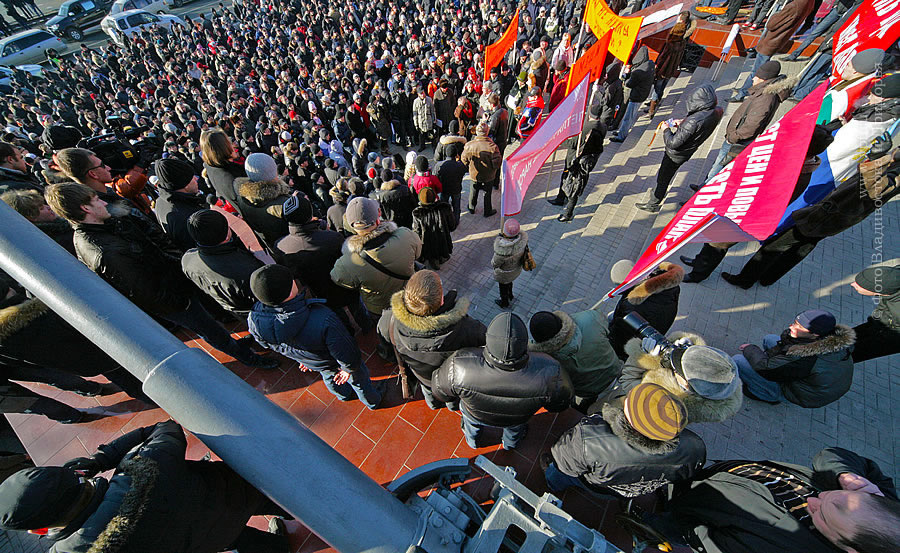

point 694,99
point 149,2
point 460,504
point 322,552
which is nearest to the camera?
point 460,504

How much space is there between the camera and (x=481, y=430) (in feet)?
11.0

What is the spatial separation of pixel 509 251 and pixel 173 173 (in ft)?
→ 13.4

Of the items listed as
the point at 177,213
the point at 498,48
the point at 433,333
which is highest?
the point at 498,48

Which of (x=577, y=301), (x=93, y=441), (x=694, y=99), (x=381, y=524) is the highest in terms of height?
(x=381, y=524)

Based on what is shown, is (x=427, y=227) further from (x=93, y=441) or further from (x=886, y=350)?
(x=886, y=350)

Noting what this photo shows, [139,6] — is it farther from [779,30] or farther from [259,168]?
[779,30]

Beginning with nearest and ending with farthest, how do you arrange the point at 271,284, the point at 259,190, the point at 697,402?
the point at 697,402 → the point at 271,284 → the point at 259,190

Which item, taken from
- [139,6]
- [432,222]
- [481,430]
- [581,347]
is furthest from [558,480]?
[139,6]

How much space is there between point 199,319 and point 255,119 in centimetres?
849

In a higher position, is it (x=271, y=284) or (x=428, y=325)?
(x=271, y=284)

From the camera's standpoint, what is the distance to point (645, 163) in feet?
25.6

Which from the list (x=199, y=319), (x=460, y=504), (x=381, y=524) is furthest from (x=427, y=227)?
(x=381, y=524)

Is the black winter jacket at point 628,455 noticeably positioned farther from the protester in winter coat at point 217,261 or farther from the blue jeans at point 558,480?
the protester in winter coat at point 217,261

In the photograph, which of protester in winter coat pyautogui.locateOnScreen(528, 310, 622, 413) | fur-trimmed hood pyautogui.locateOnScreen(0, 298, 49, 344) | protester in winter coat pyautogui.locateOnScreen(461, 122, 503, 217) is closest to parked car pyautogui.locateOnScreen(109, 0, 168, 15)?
protester in winter coat pyautogui.locateOnScreen(461, 122, 503, 217)
